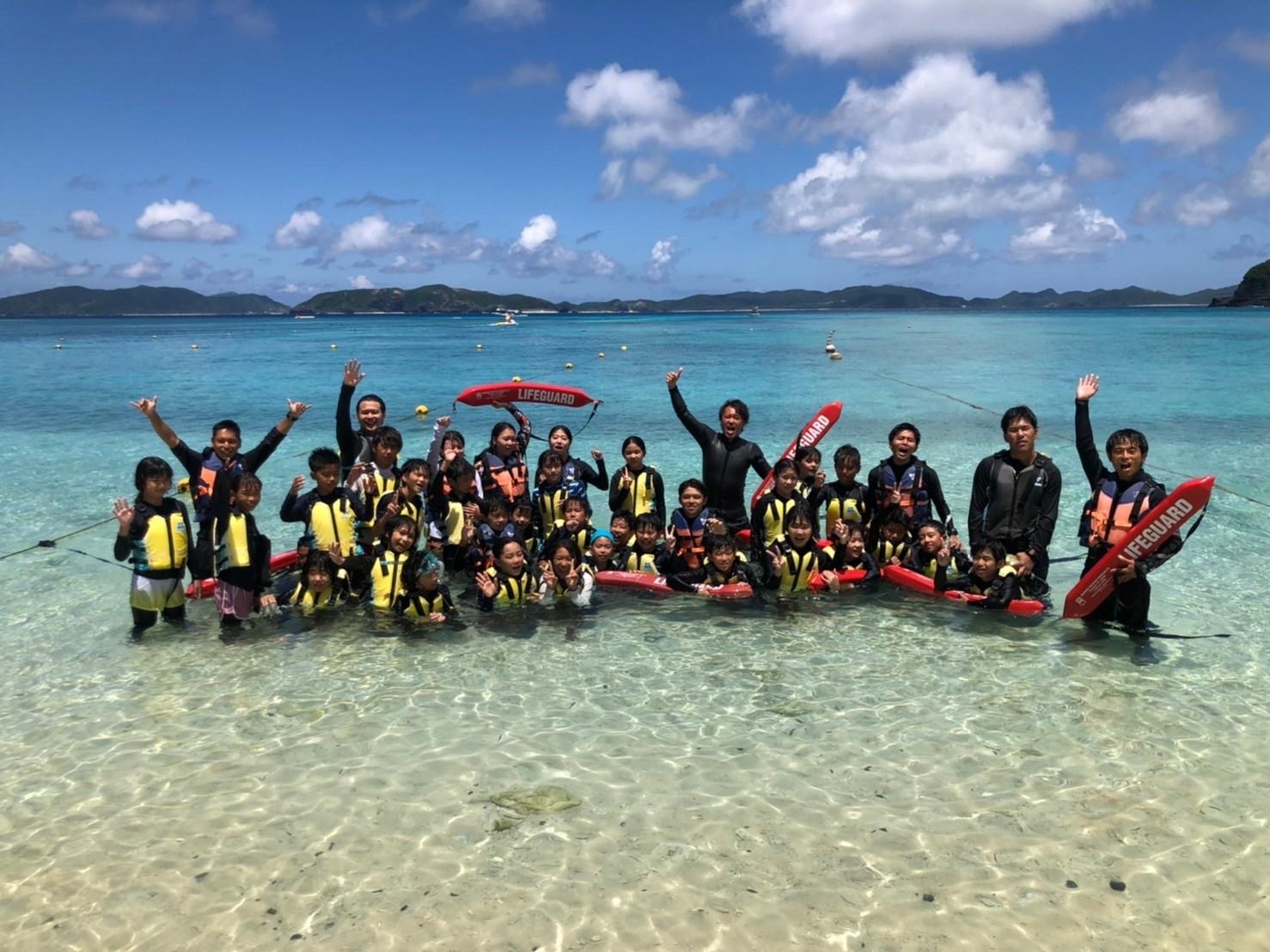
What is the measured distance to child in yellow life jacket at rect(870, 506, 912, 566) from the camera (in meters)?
7.71

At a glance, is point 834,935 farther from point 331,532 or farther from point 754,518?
point 331,532

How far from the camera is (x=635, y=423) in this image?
2147cm

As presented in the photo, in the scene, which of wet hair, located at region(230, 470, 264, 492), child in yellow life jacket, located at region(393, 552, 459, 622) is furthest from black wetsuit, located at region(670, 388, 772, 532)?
wet hair, located at region(230, 470, 264, 492)

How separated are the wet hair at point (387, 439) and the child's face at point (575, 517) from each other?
59.6 inches

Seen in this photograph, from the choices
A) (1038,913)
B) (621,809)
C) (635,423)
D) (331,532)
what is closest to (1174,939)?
(1038,913)

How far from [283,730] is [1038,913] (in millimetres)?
4230

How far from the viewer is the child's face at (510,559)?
7.02 meters

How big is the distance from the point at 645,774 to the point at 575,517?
3.04m

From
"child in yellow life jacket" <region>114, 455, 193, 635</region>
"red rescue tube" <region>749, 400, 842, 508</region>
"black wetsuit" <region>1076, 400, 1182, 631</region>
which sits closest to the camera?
"black wetsuit" <region>1076, 400, 1182, 631</region>

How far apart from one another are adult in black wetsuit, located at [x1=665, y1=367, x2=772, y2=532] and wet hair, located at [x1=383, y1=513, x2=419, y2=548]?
256 centimetres

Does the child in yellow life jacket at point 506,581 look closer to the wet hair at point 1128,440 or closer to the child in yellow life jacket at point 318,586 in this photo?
the child in yellow life jacket at point 318,586

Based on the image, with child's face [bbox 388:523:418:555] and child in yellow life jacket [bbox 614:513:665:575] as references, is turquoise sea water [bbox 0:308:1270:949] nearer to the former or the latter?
child in yellow life jacket [bbox 614:513:665:575]

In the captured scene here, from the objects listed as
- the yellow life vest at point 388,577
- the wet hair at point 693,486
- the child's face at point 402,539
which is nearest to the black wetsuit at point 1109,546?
the wet hair at point 693,486

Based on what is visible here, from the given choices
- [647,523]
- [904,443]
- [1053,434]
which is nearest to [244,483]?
[647,523]
